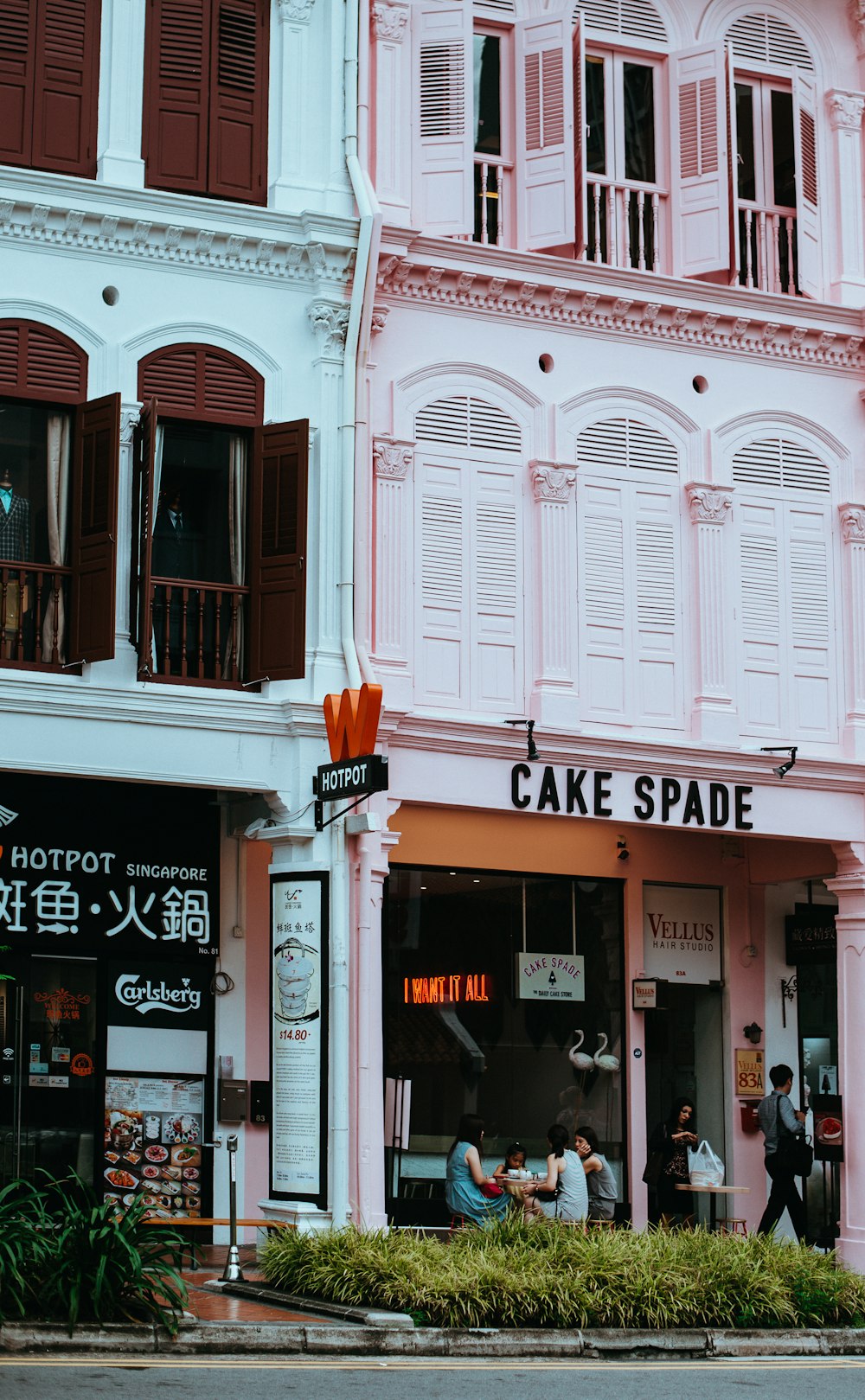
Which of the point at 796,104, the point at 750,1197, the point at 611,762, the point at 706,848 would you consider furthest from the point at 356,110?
the point at 750,1197

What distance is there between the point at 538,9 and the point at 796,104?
8.84 ft

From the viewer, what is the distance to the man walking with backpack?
57.5 feet

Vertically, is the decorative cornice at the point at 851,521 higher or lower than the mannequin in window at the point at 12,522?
higher

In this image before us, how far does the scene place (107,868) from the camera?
54.3 ft

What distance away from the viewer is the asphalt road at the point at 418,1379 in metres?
10.1

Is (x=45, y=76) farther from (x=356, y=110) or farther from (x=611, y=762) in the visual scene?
(x=611, y=762)

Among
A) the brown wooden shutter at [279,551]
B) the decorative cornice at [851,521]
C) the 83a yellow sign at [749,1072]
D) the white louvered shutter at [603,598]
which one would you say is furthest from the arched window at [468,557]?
the 83a yellow sign at [749,1072]

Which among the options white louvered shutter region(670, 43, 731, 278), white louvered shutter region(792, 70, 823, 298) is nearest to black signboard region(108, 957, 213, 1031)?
white louvered shutter region(670, 43, 731, 278)

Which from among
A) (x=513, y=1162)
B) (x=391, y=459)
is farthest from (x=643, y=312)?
(x=513, y=1162)

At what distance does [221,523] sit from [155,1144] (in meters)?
5.09

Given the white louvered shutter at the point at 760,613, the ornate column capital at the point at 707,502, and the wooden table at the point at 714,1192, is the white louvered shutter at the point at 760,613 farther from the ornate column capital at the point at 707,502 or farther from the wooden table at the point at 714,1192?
the wooden table at the point at 714,1192

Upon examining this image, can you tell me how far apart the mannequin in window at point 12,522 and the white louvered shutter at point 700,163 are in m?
6.64

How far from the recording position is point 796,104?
19.6m

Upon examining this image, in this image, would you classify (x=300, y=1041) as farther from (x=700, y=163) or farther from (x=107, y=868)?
(x=700, y=163)
